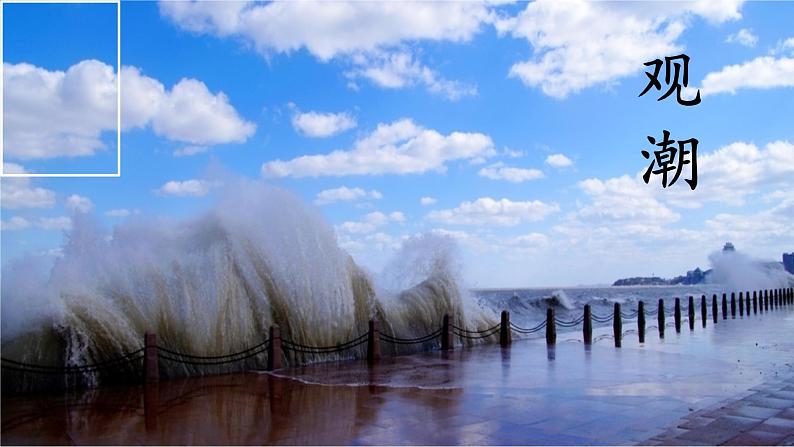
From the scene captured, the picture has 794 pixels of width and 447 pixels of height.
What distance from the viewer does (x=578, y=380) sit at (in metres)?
11.2

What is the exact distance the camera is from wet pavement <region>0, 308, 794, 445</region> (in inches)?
280

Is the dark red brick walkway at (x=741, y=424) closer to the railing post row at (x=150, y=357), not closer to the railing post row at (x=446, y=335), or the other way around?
the railing post row at (x=150, y=357)

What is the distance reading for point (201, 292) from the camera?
13.5 m

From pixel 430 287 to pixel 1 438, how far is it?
13.2 meters

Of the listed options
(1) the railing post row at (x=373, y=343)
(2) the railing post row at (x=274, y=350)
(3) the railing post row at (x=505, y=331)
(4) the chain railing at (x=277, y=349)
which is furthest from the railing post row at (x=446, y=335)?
(2) the railing post row at (x=274, y=350)

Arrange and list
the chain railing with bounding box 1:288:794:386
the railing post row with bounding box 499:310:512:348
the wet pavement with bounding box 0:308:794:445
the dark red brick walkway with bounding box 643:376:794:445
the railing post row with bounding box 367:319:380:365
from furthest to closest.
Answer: the railing post row with bounding box 499:310:512:348 < the railing post row with bounding box 367:319:380:365 < the chain railing with bounding box 1:288:794:386 < the wet pavement with bounding box 0:308:794:445 < the dark red brick walkway with bounding box 643:376:794:445

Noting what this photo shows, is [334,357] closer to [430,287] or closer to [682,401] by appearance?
[430,287]

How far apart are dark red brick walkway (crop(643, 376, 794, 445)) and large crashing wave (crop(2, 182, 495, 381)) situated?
8690 millimetres

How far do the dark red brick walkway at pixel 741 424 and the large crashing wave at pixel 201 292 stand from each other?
8.69 meters

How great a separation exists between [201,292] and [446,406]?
6579 millimetres

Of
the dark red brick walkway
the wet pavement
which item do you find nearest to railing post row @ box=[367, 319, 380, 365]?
the wet pavement

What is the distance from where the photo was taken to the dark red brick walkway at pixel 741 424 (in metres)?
6.57

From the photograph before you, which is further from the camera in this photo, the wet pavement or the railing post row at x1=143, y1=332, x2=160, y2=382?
the railing post row at x1=143, y1=332, x2=160, y2=382

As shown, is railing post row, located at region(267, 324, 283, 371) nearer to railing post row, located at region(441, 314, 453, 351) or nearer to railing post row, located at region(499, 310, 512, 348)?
railing post row, located at region(441, 314, 453, 351)
